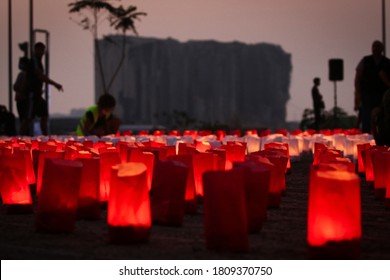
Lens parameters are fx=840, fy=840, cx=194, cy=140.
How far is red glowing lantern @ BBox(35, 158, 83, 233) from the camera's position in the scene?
4.14 meters

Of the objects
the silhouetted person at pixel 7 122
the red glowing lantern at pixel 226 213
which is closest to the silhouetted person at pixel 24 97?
the silhouetted person at pixel 7 122

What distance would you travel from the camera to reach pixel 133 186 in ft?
12.5

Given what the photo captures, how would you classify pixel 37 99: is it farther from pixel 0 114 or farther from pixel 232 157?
pixel 232 157

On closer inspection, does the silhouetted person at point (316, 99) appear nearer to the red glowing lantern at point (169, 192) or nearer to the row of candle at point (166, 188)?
the row of candle at point (166, 188)

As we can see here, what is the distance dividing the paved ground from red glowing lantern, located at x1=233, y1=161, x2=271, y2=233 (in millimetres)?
65

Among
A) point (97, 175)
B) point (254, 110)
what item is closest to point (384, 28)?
point (97, 175)

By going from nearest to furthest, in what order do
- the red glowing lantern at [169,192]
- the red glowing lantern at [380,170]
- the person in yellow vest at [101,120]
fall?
the red glowing lantern at [169,192] → the red glowing lantern at [380,170] → the person in yellow vest at [101,120]

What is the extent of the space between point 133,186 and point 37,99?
9764 mm

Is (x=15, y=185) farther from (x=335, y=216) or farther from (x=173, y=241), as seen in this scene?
(x=335, y=216)

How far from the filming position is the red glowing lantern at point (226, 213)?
3578mm

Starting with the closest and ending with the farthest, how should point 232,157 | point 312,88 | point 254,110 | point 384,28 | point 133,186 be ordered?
point 133,186
point 232,157
point 312,88
point 384,28
point 254,110

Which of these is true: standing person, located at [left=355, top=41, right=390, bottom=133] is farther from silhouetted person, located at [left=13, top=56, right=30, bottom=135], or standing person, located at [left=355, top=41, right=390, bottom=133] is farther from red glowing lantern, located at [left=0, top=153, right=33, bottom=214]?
red glowing lantern, located at [left=0, top=153, right=33, bottom=214]

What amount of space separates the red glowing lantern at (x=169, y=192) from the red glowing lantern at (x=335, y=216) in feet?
3.32

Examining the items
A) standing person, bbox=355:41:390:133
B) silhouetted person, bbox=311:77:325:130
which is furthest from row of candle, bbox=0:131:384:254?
silhouetted person, bbox=311:77:325:130
